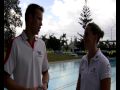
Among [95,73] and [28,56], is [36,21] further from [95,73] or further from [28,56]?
[95,73]

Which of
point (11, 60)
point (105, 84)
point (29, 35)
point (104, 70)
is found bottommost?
point (105, 84)

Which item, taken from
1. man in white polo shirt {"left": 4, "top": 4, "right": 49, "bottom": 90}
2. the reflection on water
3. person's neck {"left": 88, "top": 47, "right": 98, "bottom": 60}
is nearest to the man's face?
man in white polo shirt {"left": 4, "top": 4, "right": 49, "bottom": 90}

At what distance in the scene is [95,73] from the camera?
238 centimetres

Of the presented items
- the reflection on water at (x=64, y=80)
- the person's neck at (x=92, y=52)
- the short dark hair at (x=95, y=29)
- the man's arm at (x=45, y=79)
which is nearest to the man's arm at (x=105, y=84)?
the person's neck at (x=92, y=52)

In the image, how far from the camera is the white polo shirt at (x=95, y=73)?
7.73 ft

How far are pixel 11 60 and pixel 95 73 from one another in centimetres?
89

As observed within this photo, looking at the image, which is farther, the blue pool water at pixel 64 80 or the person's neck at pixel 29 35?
the blue pool water at pixel 64 80

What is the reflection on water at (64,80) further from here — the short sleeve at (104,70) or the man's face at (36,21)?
the man's face at (36,21)

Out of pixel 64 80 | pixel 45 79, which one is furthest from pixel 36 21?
pixel 64 80

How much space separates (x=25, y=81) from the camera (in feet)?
5.84

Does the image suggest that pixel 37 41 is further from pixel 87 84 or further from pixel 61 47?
pixel 61 47

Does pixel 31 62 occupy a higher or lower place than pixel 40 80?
higher
